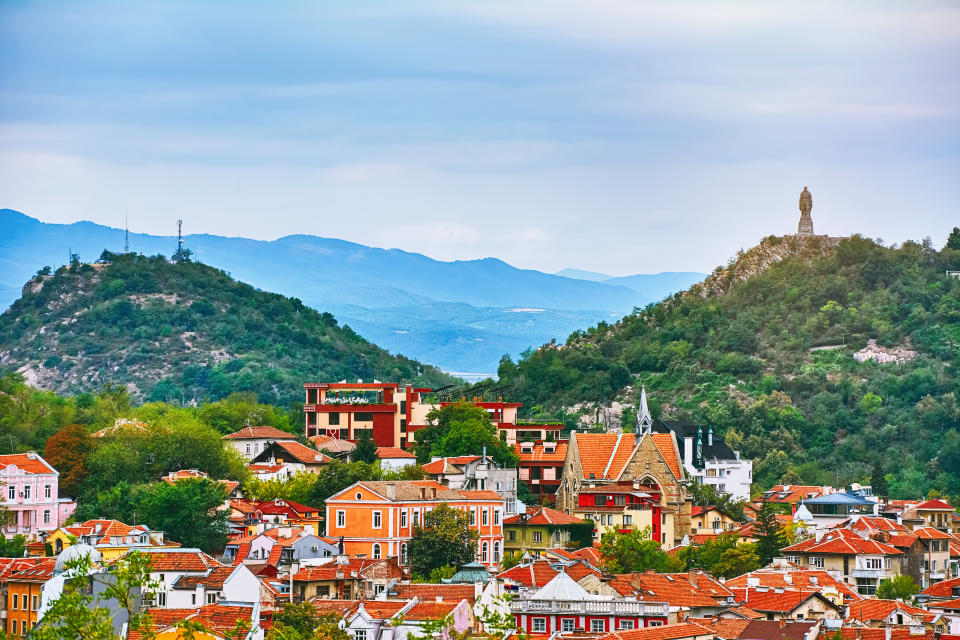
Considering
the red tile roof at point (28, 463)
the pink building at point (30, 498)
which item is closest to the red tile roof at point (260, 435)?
the red tile roof at point (28, 463)

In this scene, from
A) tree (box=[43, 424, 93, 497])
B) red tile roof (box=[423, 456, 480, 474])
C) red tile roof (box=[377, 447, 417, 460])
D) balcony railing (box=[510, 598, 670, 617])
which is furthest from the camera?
red tile roof (box=[377, 447, 417, 460])

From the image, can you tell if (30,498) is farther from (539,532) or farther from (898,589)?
(898,589)

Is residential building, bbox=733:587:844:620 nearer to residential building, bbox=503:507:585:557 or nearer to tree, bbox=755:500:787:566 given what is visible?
tree, bbox=755:500:787:566

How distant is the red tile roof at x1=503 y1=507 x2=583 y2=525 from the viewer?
8512 centimetres

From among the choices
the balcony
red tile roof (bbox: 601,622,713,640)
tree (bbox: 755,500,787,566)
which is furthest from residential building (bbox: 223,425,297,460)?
red tile roof (bbox: 601,622,713,640)

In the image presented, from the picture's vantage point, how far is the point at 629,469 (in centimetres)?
9169

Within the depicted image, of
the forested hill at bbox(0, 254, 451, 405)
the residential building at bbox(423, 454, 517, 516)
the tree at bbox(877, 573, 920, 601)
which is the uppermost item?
the forested hill at bbox(0, 254, 451, 405)

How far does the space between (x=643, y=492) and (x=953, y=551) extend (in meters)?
14.6

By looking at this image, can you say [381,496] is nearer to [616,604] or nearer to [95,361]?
[616,604]

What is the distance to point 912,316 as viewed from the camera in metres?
162

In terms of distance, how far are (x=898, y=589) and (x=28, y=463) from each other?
37765 millimetres

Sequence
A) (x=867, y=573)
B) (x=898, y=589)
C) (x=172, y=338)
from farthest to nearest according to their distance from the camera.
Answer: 1. (x=172, y=338)
2. (x=867, y=573)
3. (x=898, y=589)

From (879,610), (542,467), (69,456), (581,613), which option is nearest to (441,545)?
(581,613)

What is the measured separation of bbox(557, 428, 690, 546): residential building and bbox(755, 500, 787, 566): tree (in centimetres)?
380
